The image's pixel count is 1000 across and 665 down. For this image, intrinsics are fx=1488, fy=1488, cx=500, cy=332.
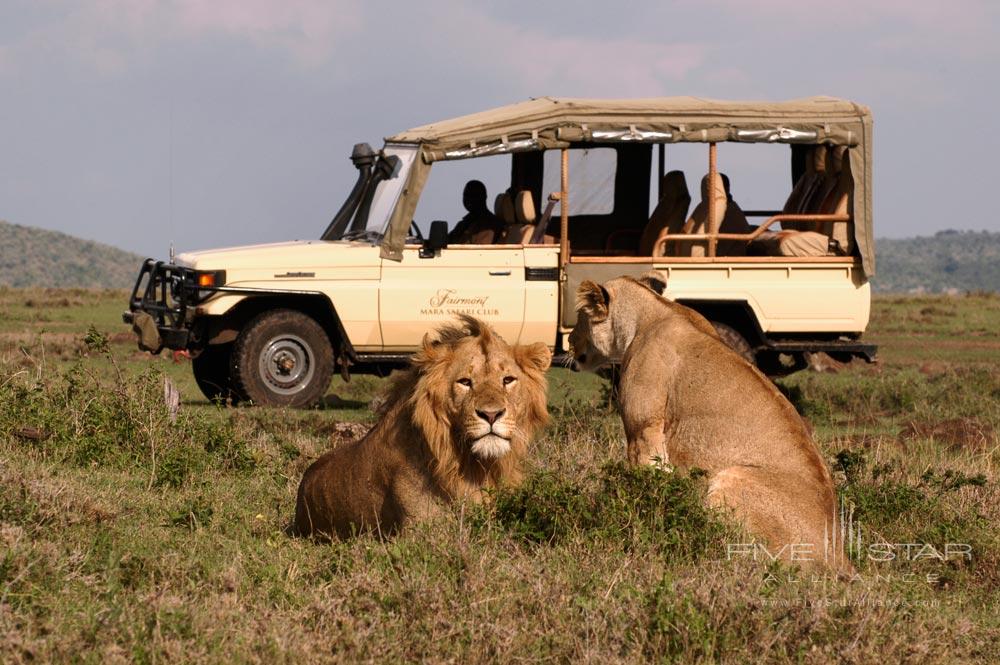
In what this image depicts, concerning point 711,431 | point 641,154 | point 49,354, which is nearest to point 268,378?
point 641,154

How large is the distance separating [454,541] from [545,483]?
0.65 m

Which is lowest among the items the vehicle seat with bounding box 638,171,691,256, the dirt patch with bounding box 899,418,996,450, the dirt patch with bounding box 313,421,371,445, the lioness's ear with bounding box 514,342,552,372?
the dirt patch with bounding box 899,418,996,450

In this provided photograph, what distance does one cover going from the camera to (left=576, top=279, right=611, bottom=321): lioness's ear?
297 inches

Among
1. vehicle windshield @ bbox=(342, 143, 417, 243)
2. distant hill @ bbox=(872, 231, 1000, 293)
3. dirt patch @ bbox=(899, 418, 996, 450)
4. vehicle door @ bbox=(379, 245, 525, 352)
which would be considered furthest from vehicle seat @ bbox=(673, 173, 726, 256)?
distant hill @ bbox=(872, 231, 1000, 293)

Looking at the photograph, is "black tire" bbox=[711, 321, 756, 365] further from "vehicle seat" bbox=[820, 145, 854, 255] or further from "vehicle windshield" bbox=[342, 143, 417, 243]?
"vehicle windshield" bbox=[342, 143, 417, 243]

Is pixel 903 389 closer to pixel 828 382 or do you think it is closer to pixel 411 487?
pixel 828 382

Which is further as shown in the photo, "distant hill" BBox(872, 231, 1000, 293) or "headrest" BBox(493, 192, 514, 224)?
"distant hill" BBox(872, 231, 1000, 293)

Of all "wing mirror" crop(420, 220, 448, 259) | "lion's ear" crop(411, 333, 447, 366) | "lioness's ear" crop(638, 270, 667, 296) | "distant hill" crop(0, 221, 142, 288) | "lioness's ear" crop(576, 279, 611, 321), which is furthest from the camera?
"distant hill" crop(0, 221, 142, 288)

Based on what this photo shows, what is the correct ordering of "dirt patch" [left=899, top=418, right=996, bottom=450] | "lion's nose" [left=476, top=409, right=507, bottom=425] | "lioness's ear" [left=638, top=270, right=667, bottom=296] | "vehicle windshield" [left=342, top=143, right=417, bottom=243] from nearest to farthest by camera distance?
"lion's nose" [left=476, top=409, right=507, bottom=425] → "lioness's ear" [left=638, top=270, right=667, bottom=296] → "dirt patch" [left=899, top=418, right=996, bottom=450] → "vehicle windshield" [left=342, top=143, right=417, bottom=243]

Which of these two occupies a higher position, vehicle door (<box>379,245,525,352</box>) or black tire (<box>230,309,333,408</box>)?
vehicle door (<box>379,245,525,352</box>)

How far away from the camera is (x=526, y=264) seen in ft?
38.1

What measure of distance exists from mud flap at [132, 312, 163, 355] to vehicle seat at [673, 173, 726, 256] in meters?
4.25

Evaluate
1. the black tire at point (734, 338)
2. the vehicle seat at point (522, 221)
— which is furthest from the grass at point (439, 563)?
the vehicle seat at point (522, 221)

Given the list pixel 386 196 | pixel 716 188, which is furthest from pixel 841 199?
pixel 386 196
